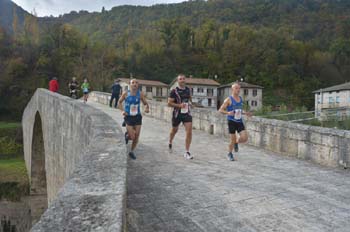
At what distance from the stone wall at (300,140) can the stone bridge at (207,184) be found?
2cm

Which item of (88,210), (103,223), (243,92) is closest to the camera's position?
(103,223)

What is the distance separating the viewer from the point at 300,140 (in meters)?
6.33

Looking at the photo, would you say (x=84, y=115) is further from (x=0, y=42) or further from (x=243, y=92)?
(x=0, y=42)

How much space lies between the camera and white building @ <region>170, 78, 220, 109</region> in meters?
51.3

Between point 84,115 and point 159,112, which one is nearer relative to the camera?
point 84,115

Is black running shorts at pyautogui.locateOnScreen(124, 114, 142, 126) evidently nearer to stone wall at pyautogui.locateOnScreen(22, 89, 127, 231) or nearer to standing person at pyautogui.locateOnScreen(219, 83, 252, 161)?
stone wall at pyautogui.locateOnScreen(22, 89, 127, 231)

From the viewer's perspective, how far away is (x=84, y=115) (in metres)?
6.25

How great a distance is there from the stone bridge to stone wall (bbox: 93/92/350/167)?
18 mm

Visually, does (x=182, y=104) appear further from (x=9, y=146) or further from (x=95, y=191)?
(x=9, y=146)

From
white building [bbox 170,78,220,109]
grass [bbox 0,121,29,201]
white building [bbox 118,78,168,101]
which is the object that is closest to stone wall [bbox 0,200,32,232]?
grass [bbox 0,121,29,201]

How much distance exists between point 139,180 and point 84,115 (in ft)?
8.25

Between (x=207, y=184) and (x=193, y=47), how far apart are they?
7250 centimetres

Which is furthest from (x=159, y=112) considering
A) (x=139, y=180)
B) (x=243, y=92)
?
(x=243, y=92)

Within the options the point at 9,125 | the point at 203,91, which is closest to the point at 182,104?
the point at 9,125
